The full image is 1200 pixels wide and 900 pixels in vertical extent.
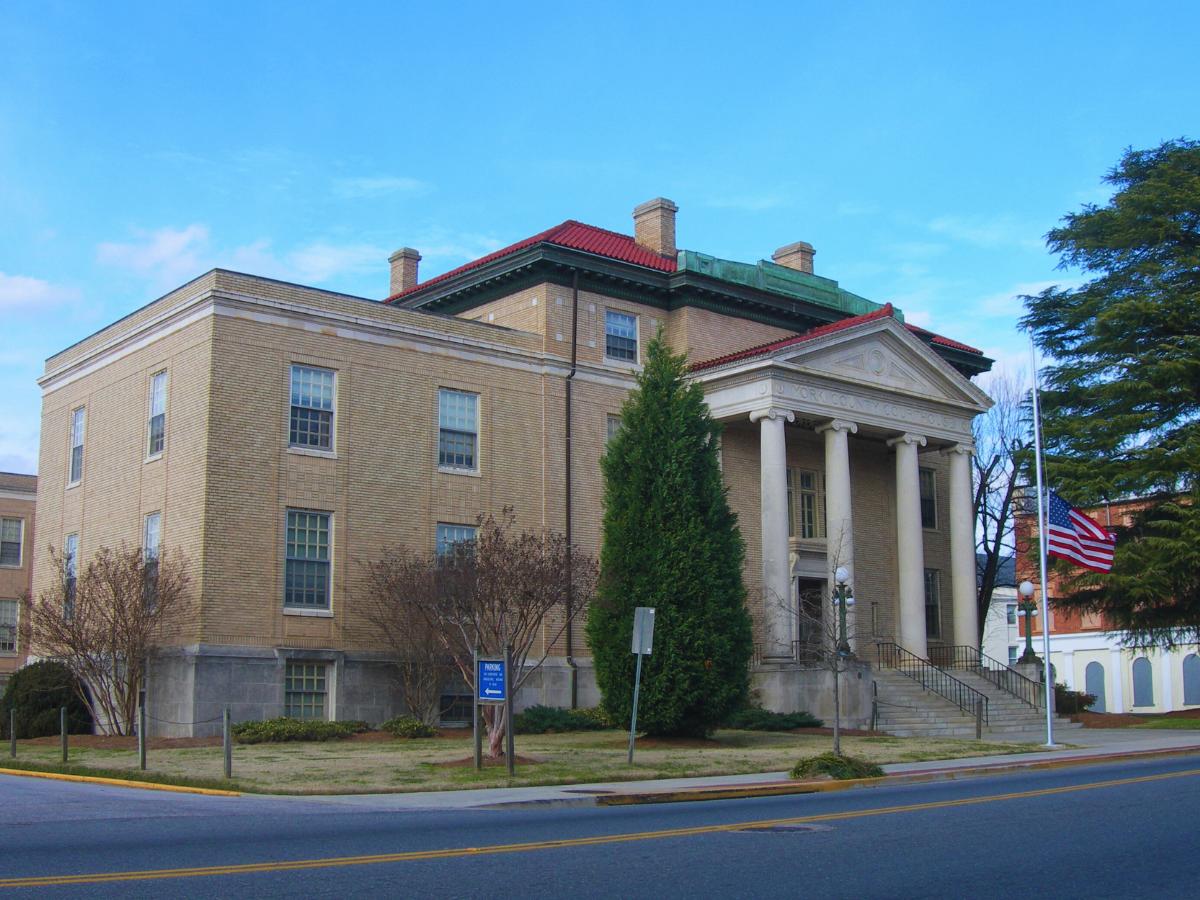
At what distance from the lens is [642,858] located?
35.8ft

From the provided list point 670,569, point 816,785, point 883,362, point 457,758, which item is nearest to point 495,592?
point 457,758

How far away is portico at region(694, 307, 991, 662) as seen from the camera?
35.6 meters

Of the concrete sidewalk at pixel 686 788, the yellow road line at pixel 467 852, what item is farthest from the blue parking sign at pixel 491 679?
the yellow road line at pixel 467 852

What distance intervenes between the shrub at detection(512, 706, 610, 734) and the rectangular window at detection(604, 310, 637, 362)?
1031 centimetres

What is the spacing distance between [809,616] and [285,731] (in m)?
13.1

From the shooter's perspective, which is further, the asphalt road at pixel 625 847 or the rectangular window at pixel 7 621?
the rectangular window at pixel 7 621

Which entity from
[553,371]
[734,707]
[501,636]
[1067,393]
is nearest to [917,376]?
[1067,393]

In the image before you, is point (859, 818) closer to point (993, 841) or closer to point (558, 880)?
point (993, 841)

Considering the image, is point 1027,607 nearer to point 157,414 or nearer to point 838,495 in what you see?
point 838,495

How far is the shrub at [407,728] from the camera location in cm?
2914

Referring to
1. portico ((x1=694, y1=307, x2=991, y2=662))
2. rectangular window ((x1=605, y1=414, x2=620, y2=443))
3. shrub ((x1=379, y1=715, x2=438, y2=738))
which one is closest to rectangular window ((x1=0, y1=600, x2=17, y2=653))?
rectangular window ((x1=605, y1=414, x2=620, y2=443))

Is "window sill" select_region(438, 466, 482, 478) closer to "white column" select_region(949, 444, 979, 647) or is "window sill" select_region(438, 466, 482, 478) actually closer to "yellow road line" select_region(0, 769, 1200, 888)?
"white column" select_region(949, 444, 979, 647)

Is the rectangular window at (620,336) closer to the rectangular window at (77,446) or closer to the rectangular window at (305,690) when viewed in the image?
the rectangular window at (305,690)

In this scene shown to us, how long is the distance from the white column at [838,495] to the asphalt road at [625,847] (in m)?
18.7
